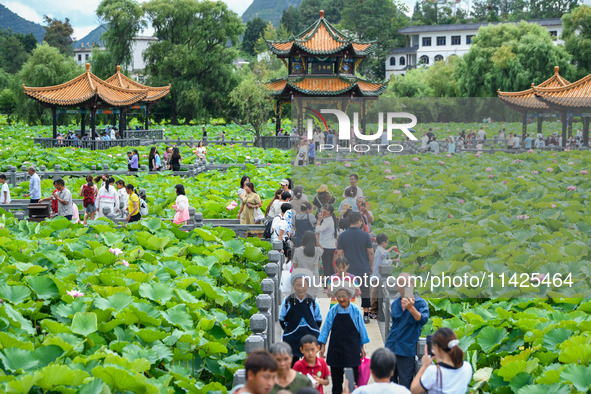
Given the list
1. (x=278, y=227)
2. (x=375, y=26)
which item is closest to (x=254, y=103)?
(x=278, y=227)

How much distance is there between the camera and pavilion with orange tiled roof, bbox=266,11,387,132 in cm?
2753

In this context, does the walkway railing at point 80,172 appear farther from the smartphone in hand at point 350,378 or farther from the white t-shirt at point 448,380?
the white t-shirt at point 448,380

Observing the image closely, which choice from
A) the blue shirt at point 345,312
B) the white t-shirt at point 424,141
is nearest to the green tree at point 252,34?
the white t-shirt at point 424,141

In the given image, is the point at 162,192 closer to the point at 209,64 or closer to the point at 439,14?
the point at 209,64

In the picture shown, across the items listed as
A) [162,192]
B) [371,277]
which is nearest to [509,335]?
[371,277]

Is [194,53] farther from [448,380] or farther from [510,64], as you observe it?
[448,380]

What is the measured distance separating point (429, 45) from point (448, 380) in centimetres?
7043

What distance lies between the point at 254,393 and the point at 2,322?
270 cm

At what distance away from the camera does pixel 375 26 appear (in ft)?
240

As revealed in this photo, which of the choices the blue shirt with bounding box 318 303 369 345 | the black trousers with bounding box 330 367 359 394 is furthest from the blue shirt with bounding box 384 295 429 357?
the black trousers with bounding box 330 367 359 394

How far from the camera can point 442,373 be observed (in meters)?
4.21

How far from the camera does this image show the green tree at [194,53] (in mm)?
42688

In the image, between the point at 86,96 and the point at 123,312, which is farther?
the point at 86,96

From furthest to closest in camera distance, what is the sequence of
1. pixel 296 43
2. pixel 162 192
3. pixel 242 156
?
pixel 296 43, pixel 242 156, pixel 162 192
